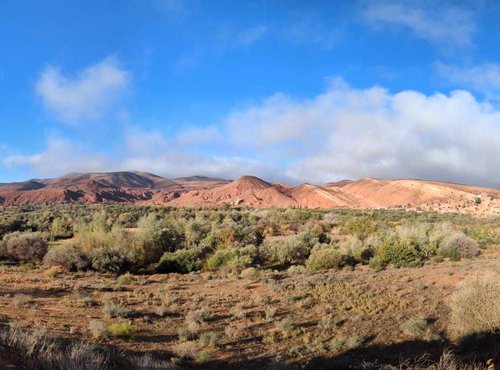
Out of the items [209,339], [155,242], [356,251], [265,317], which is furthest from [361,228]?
[209,339]

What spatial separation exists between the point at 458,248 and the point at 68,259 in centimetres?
2724

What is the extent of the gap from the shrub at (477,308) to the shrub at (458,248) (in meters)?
16.0

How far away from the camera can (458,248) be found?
28.9 m

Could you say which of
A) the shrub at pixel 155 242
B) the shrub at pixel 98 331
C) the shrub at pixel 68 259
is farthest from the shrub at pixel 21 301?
the shrub at pixel 155 242

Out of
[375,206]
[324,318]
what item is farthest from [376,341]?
[375,206]

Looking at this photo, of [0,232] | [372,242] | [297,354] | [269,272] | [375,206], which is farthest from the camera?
[375,206]

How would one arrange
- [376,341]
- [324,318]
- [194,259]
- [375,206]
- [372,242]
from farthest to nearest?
1. [375,206]
2. [372,242]
3. [194,259]
4. [324,318]
5. [376,341]

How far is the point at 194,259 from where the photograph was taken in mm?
29766

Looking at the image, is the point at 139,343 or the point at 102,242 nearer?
the point at 139,343

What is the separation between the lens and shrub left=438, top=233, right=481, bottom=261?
28.5 m

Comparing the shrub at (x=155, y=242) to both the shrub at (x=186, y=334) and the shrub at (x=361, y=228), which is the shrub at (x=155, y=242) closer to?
the shrub at (x=361, y=228)

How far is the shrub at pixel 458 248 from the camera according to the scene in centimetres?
2852

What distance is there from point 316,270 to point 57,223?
3576cm

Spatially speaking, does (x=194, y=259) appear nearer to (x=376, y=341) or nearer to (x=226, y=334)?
(x=226, y=334)
